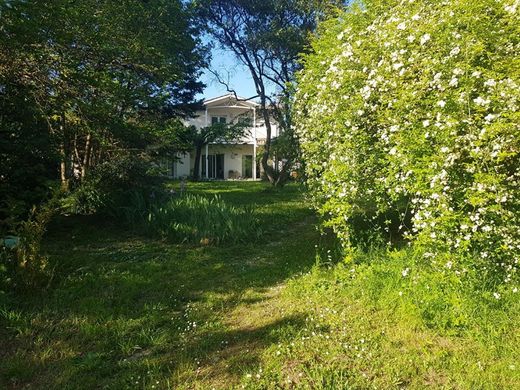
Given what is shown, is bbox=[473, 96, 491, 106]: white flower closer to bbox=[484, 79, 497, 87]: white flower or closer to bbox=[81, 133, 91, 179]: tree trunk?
bbox=[484, 79, 497, 87]: white flower

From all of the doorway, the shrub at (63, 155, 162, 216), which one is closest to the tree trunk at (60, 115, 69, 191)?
the shrub at (63, 155, 162, 216)

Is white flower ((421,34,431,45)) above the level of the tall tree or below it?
below

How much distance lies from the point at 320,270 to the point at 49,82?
429 cm

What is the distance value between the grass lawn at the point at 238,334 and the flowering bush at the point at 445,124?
760mm

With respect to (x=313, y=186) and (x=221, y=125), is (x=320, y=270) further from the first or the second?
(x=221, y=125)

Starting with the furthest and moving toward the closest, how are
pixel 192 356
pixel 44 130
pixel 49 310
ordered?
pixel 44 130
pixel 49 310
pixel 192 356

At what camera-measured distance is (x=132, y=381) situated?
284cm

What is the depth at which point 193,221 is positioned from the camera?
7.12m

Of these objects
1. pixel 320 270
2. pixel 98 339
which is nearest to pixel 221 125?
pixel 320 270

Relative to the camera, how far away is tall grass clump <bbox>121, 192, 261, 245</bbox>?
7.01 meters

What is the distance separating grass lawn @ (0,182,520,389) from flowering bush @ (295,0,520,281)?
0.76 meters

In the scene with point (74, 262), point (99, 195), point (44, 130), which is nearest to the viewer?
point (74, 262)

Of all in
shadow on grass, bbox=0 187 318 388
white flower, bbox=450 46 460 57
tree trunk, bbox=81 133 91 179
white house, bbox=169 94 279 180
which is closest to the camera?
shadow on grass, bbox=0 187 318 388

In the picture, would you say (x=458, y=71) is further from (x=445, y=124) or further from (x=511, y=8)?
(x=511, y=8)
